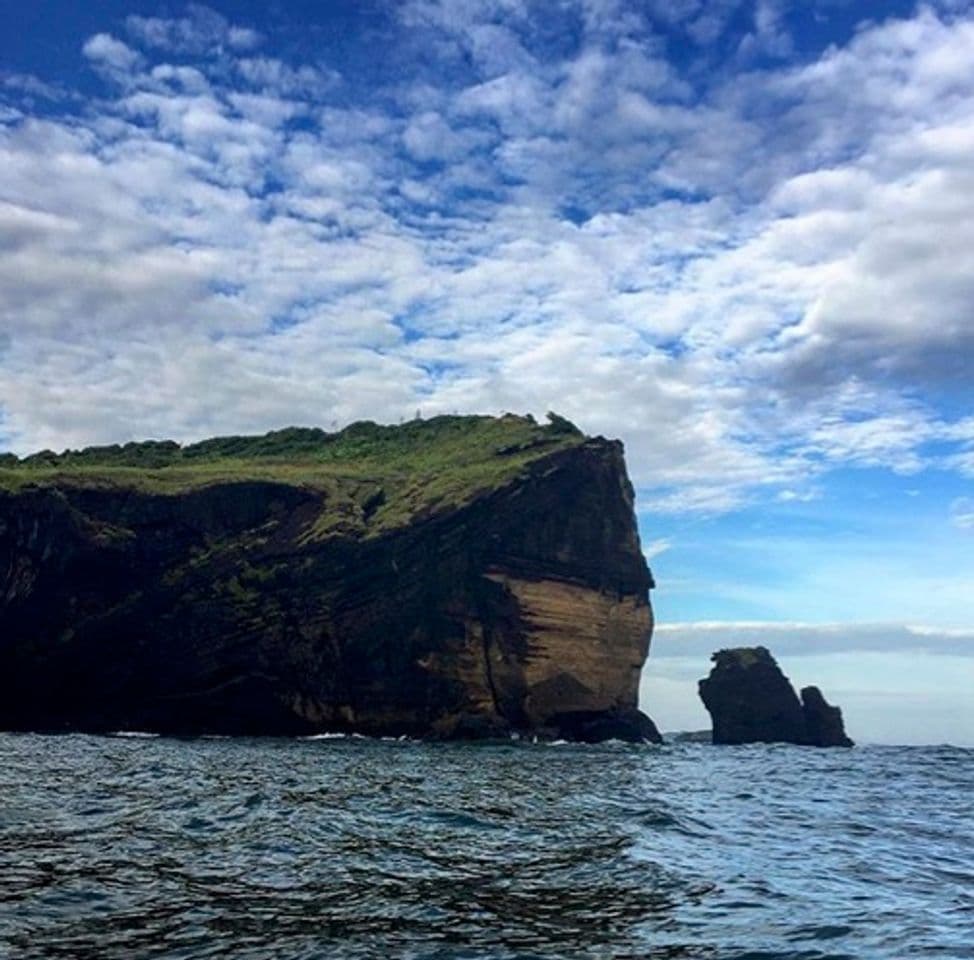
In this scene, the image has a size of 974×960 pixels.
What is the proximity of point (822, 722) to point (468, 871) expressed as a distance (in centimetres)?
8997

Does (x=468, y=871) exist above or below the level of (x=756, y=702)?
below

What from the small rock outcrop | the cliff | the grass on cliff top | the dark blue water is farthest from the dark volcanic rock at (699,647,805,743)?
the dark blue water

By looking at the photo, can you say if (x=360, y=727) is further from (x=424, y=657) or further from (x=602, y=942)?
(x=602, y=942)

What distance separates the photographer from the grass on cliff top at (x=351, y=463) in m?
94.2

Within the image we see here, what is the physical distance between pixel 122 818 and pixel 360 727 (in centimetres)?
6597

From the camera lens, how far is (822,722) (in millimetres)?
99625

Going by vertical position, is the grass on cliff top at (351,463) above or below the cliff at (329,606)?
above

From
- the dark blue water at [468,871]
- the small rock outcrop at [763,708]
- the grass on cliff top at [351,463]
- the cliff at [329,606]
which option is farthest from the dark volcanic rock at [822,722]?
the dark blue water at [468,871]

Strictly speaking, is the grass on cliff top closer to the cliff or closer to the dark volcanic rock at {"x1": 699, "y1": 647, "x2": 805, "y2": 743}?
the cliff

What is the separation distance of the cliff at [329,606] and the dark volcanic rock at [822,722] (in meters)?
20.3

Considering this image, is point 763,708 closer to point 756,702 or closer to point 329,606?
point 756,702

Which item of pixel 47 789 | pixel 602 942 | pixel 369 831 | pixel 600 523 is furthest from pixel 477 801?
pixel 600 523

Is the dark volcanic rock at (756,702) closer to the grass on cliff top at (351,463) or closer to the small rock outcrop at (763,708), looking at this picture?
the small rock outcrop at (763,708)

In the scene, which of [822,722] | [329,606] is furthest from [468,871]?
[822,722]
